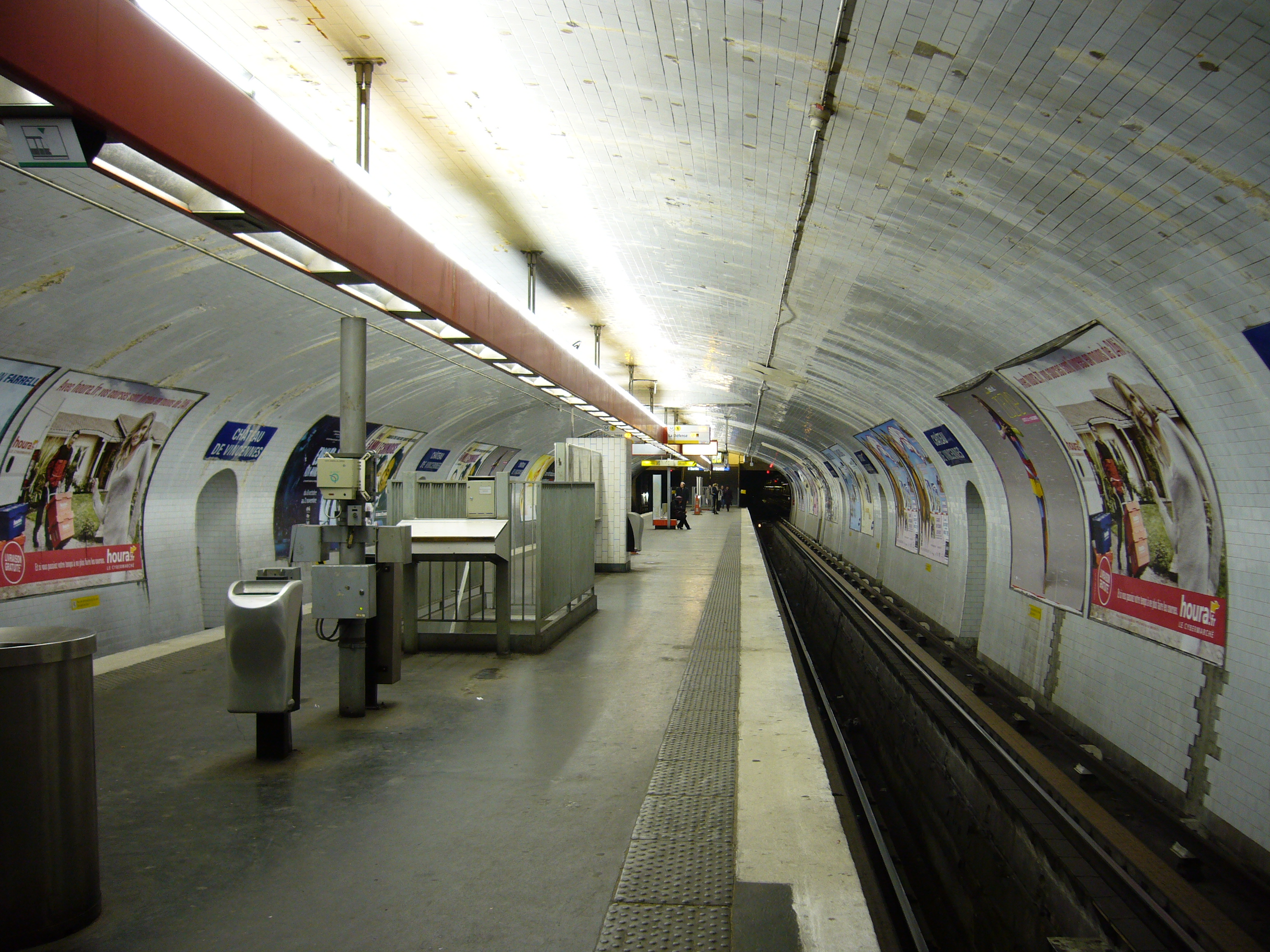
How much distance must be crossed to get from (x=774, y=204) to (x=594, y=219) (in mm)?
1806

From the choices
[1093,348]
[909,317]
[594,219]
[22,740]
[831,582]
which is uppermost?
[594,219]

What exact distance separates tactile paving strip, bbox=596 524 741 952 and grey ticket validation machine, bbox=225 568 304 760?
210 centimetres

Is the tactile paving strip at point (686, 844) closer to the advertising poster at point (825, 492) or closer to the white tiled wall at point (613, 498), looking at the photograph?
the white tiled wall at point (613, 498)

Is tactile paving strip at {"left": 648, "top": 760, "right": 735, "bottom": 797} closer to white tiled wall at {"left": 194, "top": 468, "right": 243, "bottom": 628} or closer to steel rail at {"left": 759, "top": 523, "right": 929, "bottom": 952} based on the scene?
steel rail at {"left": 759, "top": 523, "right": 929, "bottom": 952}

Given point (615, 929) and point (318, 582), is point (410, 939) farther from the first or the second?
point (318, 582)

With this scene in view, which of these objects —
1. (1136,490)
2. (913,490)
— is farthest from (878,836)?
(913,490)

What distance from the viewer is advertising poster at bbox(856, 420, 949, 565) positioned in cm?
1332

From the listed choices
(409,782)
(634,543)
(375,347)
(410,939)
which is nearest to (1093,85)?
(410,939)

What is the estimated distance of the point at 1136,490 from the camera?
6770mm

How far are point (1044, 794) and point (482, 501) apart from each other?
5241mm

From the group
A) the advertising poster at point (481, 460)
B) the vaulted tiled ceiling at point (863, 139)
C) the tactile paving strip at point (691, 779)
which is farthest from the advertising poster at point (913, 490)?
the tactile paving strip at point (691, 779)

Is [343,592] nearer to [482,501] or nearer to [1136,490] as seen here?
[482,501]

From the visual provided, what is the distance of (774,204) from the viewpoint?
5.88m

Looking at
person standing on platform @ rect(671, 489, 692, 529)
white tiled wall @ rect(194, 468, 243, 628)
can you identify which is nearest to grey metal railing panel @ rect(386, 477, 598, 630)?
white tiled wall @ rect(194, 468, 243, 628)
